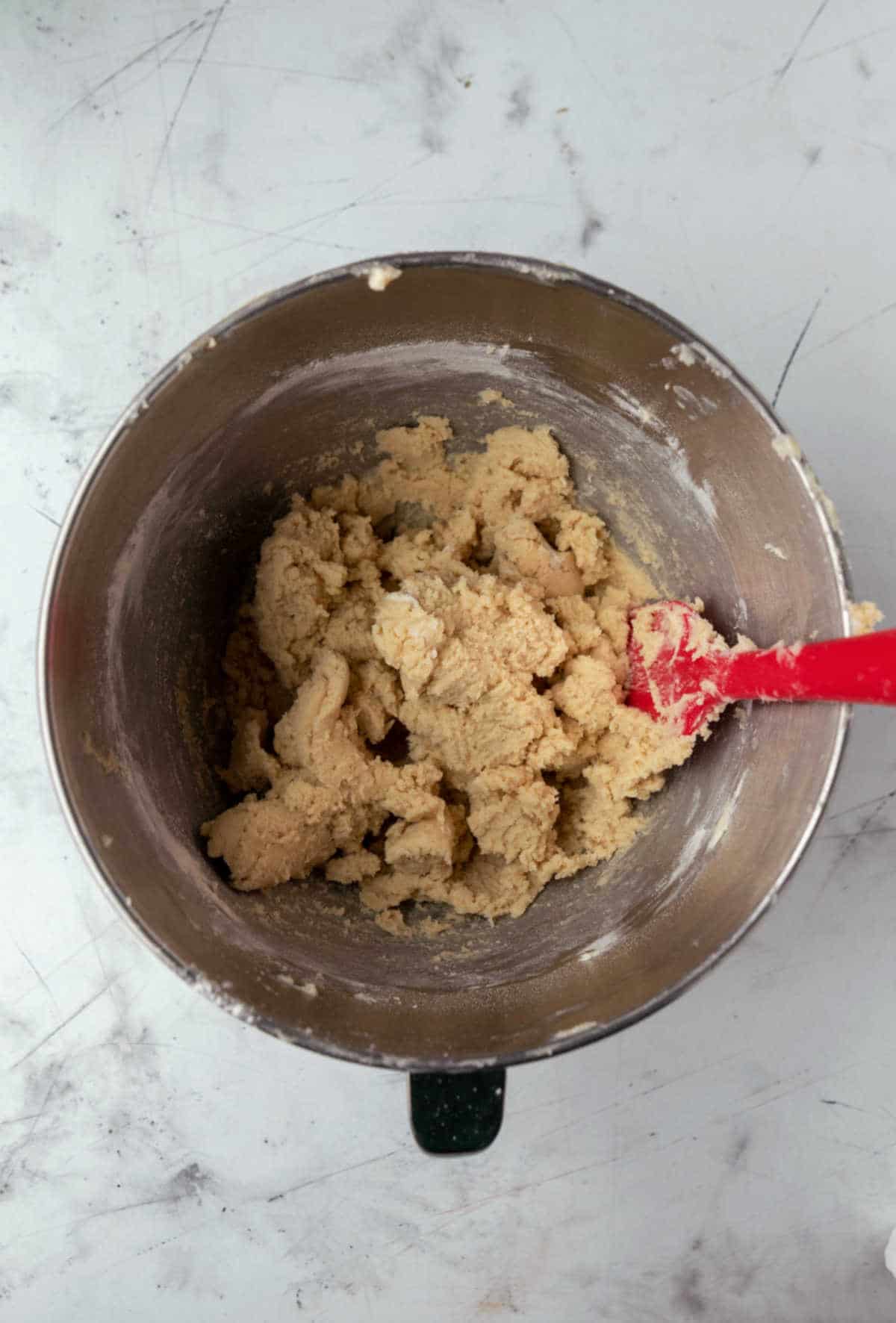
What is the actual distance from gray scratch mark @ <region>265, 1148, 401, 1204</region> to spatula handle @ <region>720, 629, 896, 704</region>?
2.80 ft

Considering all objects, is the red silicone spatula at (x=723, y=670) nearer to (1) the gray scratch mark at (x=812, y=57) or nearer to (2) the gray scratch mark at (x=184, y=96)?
(1) the gray scratch mark at (x=812, y=57)

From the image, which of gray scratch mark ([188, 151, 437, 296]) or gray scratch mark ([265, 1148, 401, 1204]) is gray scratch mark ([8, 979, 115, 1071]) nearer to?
gray scratch mark ([265, 1148, 401, 1204])

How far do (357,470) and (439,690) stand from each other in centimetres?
37

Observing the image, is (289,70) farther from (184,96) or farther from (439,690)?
(439,690)

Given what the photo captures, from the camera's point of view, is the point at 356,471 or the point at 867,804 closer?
the point at 356,471

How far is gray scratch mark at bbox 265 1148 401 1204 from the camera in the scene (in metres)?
1.45

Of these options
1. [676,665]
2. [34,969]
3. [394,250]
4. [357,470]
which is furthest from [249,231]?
[34,969]

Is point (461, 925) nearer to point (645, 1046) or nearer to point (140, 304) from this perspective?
point (645, 1046)

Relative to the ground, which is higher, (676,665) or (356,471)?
(356,471)

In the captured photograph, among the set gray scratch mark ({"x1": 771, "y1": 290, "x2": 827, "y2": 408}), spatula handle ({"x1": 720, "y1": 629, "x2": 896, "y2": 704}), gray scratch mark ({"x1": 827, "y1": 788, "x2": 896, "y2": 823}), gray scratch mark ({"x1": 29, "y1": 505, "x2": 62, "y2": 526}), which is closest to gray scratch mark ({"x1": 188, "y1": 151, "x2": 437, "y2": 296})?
gray scratch mark ({"x1": 29, "y1": 505, "x2": 62, "y2": 526})

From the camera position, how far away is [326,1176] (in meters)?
1.45

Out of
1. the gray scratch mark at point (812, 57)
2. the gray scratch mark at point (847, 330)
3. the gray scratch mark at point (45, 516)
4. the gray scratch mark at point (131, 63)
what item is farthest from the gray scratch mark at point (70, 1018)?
the gray scratch mark at point (812, 57)

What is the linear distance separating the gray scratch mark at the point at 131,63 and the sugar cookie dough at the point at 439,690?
0.64 meters

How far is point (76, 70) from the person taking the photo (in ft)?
4.53
